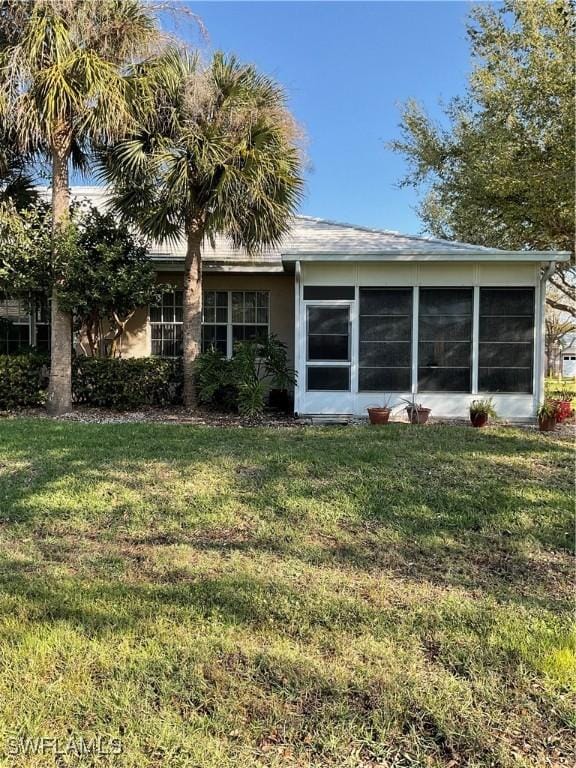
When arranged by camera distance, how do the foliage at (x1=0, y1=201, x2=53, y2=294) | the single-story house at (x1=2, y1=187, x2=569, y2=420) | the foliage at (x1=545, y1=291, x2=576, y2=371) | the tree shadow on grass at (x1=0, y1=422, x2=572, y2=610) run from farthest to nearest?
the foliage at (x1=545, y1=291, x2=576, y2=371) → the single-story house at (x1=2, y1=187, x2=569, y2=420) → the foliage at (x1=0, y1=201, x2=53, y2=294) → the tree shadow on grass at (x1=0, y1=422, x2=572, y2=610)

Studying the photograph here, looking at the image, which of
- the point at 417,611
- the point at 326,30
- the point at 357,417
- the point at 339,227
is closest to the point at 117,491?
the point at 417,611

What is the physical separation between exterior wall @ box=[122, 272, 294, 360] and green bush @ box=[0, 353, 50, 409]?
221cm

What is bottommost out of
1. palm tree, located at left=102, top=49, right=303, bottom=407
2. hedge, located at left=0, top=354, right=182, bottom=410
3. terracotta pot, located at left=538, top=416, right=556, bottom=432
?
terracotta pot, located at left=538, top=416, right=556, bottom=432

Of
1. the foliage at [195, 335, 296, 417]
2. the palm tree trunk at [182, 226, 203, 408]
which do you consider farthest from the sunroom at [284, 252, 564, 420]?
the palm tree trunk at [182, 226, 203, 408]

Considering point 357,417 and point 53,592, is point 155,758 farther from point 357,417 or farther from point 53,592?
point 357,417

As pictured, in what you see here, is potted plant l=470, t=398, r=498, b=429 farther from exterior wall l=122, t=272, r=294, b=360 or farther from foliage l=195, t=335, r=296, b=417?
exterior wall l=122, t=272, r=294, b=360

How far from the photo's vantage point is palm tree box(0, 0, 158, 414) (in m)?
8.02

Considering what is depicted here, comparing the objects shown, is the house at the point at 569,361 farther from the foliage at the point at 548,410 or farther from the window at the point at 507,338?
the foliage at the point at 548,410

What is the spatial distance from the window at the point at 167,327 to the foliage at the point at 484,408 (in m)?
6.54

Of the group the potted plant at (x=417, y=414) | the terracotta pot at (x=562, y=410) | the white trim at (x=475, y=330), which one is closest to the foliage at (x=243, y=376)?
the potted plant at (x=417, y=414)

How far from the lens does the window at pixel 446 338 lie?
958 cm

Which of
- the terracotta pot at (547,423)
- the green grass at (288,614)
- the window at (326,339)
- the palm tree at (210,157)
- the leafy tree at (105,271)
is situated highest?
the palm tree at (210,157)

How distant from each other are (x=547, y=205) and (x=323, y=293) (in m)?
6.46

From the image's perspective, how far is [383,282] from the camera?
31.5 feet
